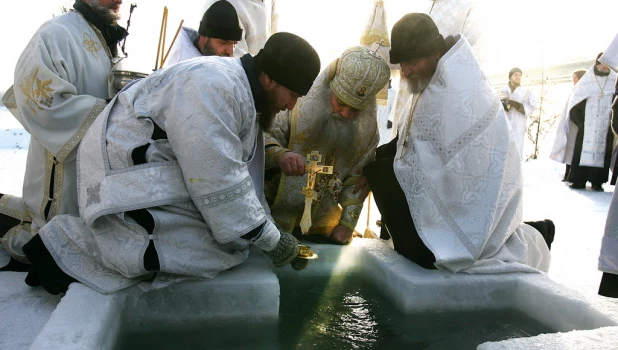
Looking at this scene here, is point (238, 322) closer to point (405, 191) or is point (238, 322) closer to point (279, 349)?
point (279, 349)

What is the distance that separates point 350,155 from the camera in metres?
3.32

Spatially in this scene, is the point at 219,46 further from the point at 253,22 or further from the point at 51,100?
the point at 51,100

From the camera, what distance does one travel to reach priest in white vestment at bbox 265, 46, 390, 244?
120 inches

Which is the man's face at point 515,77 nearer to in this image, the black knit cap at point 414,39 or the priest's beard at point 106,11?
the black knit cap at point 414,39

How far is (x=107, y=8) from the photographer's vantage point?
3.01 m

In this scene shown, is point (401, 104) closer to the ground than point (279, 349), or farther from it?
farther from it

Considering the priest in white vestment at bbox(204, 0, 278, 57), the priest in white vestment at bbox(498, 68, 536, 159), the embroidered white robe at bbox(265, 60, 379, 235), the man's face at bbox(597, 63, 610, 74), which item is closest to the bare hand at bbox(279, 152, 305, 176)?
the embroidered white robe at bbox(265, 60, 379, 235)

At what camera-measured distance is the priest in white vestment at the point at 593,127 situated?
8.72 metres

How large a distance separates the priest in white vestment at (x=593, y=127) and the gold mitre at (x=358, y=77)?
7212 millimetres

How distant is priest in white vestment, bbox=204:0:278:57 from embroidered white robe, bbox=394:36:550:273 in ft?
7.22

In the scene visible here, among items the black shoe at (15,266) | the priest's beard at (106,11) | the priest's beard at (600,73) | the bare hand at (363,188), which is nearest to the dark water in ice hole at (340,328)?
the bare hand at (363,188)

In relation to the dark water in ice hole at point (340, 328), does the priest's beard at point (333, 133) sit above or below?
above

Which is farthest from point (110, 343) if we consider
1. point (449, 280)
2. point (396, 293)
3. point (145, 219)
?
point (449, 280)

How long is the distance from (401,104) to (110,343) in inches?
122
